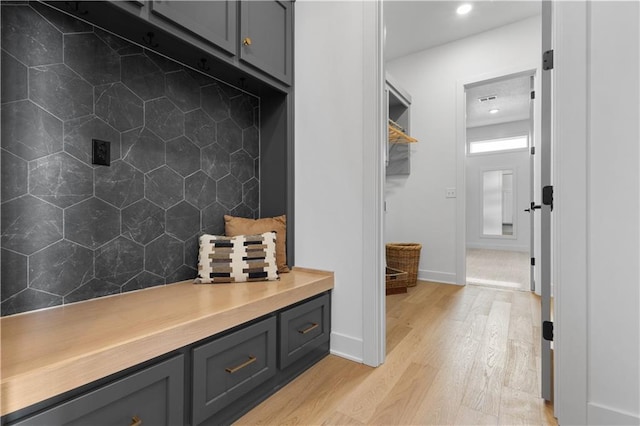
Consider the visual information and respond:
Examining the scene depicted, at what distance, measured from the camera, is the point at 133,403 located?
3.16 ft

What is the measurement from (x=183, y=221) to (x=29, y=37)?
102 centimetres

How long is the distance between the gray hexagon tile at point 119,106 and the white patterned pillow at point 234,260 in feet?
2.30

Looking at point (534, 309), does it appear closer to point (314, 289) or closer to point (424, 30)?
point (314, 289)

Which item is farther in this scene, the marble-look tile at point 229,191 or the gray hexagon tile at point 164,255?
the marble-look tile at point 229,191

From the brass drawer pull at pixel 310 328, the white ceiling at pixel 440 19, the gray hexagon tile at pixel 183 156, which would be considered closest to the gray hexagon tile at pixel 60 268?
the gray hexagon tile at pixel 183 156

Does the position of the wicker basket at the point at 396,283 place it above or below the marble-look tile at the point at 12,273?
below

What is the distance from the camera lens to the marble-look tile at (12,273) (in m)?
1.19

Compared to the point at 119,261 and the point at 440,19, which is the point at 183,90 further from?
the point at 440,19

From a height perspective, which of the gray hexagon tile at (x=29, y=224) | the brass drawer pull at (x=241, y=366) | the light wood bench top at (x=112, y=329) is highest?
the gray hexagon tile at (x=29, y=224)

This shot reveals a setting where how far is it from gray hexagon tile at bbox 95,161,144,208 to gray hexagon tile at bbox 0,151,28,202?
0.83 ft

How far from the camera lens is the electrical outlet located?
1.43 meters

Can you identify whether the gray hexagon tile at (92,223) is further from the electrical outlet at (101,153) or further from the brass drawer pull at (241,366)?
the brass drawer pull at (241,366)

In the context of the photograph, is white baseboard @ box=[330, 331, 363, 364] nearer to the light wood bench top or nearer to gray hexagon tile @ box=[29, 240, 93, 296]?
the light wood bench top


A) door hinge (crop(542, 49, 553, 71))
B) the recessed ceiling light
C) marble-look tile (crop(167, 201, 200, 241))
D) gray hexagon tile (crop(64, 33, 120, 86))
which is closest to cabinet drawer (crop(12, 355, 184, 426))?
marble-look tile (crop(167, 201, 200, 241))
